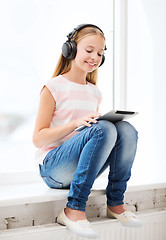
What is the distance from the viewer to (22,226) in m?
1.23

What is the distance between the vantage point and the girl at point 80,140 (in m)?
1.12

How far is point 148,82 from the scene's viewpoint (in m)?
1.74

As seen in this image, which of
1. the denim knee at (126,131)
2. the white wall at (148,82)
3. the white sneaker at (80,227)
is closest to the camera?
the white sneaker at (80,227)

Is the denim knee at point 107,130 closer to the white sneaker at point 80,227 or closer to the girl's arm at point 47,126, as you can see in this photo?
the girl's arm at point 47,126

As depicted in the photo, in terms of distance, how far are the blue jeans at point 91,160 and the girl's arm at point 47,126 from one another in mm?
39

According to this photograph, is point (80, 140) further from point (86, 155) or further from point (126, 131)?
point (126, 131)

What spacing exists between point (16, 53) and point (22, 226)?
0.87 meters

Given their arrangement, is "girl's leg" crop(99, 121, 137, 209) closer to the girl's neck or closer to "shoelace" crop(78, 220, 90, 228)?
"shoelace" crop(78, 220, 90, 228)

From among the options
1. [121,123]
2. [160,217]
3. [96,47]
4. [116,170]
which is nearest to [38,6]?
[96,47]

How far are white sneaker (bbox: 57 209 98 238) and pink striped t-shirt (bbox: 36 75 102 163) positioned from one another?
0.29 metres

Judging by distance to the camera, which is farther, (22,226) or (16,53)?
(16,53)

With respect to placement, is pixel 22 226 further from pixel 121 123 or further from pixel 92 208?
pixel 121 123

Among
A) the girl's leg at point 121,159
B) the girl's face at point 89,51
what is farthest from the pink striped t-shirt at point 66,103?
the girl's leg at point 121,159

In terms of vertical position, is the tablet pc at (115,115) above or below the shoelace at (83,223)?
above
